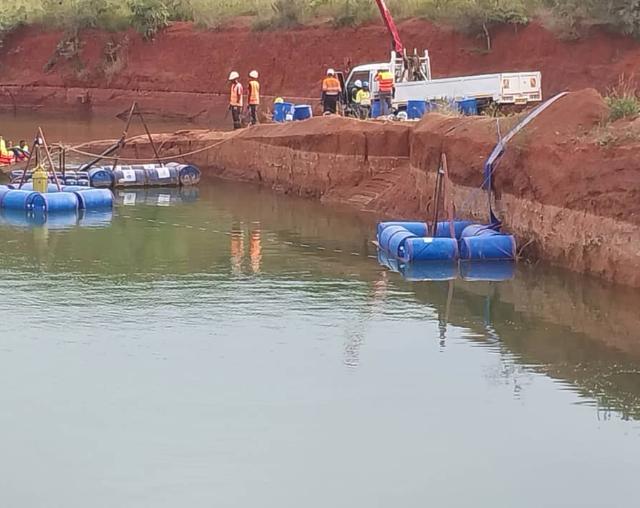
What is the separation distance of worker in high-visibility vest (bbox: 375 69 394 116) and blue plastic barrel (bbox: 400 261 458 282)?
39.5 ft

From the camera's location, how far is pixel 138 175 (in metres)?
31.5

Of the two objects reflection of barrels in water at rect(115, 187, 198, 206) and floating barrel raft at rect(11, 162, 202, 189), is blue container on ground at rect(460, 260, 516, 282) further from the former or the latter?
floating barrel raft at rect(11, 162, 202, 189)

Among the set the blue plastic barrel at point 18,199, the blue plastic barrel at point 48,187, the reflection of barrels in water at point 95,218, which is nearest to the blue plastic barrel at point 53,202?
the blue plastic barrel at point 18,199

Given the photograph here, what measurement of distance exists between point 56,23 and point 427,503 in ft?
192

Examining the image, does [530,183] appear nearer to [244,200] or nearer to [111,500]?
[244,200]

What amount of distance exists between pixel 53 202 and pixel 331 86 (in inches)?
397

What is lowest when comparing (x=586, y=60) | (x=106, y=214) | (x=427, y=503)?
(x=427, y=503)

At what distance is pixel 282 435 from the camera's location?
1257 centimetres

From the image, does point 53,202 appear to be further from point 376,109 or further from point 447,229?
point 376,109

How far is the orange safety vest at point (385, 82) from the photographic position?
106 ft

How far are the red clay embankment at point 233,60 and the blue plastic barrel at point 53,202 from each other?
21.5 metres

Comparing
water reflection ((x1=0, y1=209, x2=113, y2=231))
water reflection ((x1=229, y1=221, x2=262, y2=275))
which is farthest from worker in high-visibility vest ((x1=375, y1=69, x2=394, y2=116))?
water reflection ((x1=0, y1=209, x2=113, y2=231))

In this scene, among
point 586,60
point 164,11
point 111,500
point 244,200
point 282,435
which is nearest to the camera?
point 111,500

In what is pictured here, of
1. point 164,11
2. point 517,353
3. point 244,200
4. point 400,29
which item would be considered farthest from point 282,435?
point 164,11
